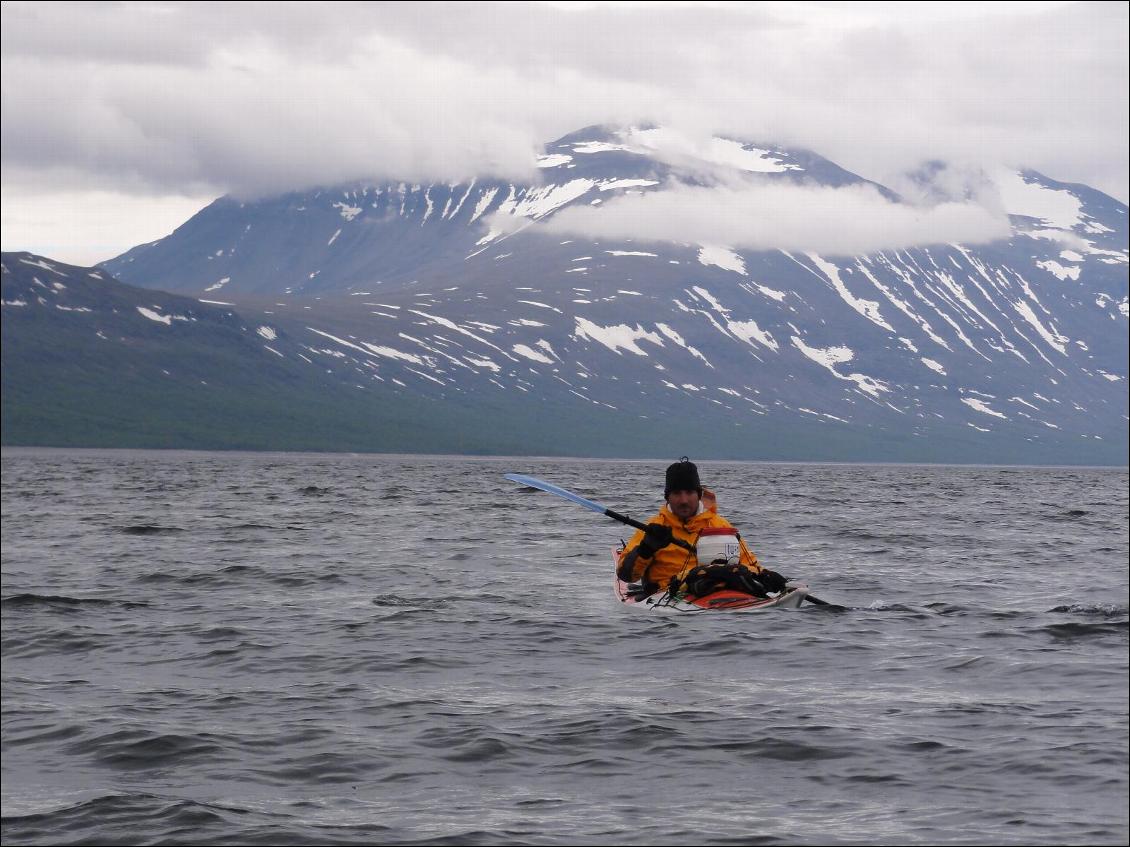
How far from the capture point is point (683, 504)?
25.4m

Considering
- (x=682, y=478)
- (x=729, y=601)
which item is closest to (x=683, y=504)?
(x=682, y=478)

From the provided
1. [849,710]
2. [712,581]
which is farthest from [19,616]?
[849,710]

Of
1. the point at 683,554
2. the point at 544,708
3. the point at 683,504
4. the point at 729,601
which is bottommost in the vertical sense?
the point at 544,708

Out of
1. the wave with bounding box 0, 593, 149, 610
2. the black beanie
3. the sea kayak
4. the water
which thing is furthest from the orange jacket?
the wave with bounding box 0, 593, 149, 610

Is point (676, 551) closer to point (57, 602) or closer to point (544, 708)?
point (544, 708)

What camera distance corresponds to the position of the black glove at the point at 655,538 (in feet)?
83.1

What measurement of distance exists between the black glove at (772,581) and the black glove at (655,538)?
1785 millimetres

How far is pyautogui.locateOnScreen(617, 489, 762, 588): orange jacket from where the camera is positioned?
25703mm

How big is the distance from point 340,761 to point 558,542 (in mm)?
33040

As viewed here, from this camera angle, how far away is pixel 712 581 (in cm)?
2514

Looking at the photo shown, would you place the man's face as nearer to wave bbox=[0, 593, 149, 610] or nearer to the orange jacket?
the orange jacket

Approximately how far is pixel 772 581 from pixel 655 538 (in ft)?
7.36

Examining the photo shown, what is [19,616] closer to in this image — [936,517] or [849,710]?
[849,710]

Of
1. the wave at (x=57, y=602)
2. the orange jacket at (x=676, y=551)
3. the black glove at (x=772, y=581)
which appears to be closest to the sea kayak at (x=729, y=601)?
the black glove at (x=772, y=581)
